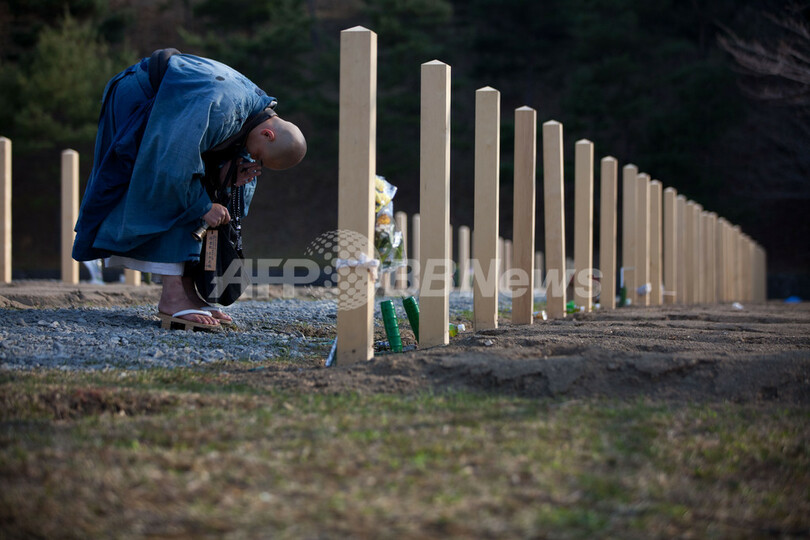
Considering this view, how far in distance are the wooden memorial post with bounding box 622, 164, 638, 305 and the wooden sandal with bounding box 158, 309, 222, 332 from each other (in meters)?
4.47

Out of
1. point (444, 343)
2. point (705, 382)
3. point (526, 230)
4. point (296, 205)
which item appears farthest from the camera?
point (296, 205)

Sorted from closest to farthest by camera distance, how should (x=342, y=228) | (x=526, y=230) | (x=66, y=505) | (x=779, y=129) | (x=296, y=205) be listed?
(x=66, y=505) → (x=342, y=228) → (x=526, y=230) → (x=779, y=129) → (x=296, y=205)

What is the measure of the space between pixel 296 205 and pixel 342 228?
1009 inches

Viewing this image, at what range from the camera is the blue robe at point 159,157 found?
4090mm

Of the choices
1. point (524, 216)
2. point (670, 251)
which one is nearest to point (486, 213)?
point (524, 216)

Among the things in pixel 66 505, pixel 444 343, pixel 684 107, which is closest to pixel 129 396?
pixel 66 505

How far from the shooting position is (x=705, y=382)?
3.02 m

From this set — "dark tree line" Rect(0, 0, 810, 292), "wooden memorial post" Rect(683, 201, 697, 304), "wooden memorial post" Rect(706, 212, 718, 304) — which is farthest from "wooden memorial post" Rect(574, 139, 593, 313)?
"dark tree line" Rect(0, 0, 810, 292)

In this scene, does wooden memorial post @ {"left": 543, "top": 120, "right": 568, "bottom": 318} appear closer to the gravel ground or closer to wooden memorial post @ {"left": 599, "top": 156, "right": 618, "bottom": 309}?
wooden memorial post @ {"left": 599, "top": 156, "right": 618, "bottom": 309}

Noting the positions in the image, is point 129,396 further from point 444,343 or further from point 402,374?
point 444,343

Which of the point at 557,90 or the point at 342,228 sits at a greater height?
the point at 557,90

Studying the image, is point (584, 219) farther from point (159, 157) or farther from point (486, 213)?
point (159, 157)

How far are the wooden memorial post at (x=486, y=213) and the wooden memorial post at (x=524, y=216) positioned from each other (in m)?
0.49

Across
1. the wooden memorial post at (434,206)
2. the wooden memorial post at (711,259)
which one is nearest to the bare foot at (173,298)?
the wooden memorial post at (434,206)
